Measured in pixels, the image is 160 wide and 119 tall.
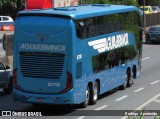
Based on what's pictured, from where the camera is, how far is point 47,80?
1692 cm

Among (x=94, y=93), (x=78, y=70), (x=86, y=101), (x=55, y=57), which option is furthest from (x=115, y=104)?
(x=55, y=57)

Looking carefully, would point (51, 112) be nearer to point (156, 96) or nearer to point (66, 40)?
point (66, 40)

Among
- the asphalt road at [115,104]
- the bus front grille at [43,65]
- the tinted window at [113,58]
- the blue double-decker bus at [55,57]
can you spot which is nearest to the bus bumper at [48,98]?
the blue double-decker bus at [55,57]

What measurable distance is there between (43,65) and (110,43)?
14.3 ft

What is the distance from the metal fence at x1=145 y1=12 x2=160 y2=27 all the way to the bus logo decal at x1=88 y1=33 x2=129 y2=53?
42984 mm

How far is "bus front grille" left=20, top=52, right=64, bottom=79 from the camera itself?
1686cm

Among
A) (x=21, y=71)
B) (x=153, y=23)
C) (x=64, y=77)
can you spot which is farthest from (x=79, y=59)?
(x=153, y=23)

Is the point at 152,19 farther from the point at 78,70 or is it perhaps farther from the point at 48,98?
the point at 48,98

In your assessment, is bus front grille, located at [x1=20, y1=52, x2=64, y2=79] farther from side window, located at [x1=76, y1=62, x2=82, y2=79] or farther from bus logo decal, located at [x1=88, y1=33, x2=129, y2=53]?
bus logo decal, located at [x1=88, y1=33, x2=129, y2=53]

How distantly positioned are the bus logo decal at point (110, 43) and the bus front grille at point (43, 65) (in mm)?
1846

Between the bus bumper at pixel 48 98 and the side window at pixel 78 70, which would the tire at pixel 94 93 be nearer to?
the side window at pixel 78 70

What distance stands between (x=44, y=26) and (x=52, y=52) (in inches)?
33.6

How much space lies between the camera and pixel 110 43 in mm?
20594

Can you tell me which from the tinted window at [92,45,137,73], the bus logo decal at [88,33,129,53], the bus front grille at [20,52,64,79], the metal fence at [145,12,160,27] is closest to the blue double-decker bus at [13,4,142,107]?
the bus front grille at [20,52,64,79]
